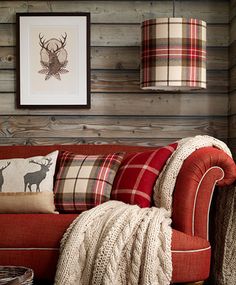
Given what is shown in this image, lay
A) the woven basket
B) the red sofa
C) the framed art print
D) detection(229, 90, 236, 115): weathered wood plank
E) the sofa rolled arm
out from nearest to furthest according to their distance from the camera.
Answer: the woven basket, the red sofa, the sofa rolled arm, detection(229, 90, 236, 115): weathered wood plank, the framed art print

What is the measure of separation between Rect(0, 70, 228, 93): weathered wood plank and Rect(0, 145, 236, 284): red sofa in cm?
127

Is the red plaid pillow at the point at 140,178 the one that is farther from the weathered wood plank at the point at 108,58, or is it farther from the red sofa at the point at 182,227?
the weathered wood plank at the point at 108,58

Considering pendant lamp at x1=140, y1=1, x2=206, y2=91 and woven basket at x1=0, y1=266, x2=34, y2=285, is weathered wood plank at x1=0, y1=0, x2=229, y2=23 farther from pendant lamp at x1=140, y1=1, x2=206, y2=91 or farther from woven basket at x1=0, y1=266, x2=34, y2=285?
woven basket at x1=0, y1=266, x2=34, y2=285

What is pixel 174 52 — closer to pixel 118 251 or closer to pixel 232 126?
pixel 232 126

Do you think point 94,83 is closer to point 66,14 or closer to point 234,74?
point 66,14

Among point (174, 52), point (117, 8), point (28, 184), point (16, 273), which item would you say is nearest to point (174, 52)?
point (174, 52)

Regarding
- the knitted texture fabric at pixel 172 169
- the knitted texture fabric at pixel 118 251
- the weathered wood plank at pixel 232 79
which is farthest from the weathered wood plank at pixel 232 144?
the knitted texture fabric at pixel 118 251

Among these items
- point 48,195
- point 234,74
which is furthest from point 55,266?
point 234,74

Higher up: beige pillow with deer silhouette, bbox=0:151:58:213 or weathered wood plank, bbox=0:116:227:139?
weathered wood plank, bbox=0:116:227:139

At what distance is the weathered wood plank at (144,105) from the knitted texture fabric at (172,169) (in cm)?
97

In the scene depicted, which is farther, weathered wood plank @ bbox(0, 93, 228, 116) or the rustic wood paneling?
weathered wood plank @ bbox(0, 93, 228, 116)

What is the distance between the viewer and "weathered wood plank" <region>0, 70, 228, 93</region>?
4262mm

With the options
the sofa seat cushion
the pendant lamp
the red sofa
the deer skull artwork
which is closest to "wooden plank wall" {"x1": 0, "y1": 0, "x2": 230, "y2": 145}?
the deer skull artwork

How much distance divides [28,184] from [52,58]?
1.11m
